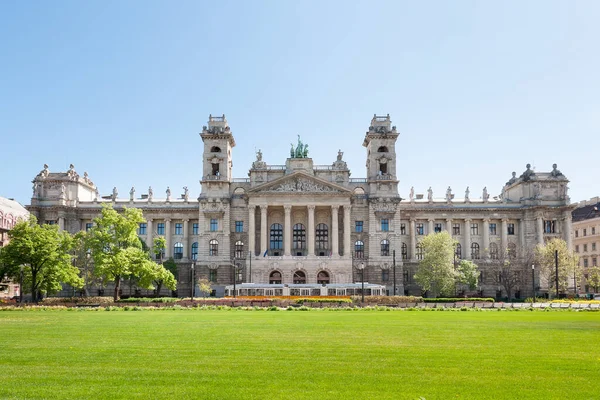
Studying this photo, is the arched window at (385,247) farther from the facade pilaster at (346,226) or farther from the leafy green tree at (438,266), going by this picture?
the leafy green tree at (438,266)

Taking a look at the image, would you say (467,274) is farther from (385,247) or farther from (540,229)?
(540,229)

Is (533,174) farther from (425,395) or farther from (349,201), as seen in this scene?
(425,395)

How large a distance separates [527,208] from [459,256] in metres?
14.7

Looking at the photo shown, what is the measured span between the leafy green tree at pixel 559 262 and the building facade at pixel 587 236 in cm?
2518

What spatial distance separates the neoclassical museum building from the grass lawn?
6259 centimetres

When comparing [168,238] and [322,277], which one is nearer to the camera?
[322,277]

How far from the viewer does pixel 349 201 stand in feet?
299

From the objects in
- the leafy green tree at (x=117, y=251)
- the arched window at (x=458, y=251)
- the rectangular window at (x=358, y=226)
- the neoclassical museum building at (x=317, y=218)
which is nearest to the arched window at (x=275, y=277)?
the neoclassical museum building at (x=317, y=218)

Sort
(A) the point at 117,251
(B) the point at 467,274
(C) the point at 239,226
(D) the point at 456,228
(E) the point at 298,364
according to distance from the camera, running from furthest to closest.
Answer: (D) the point at 456,228 < (C) the point at 239,226 < (B) the point at 467,274 < (A) the point at 117,251 < (E) the point at 298,364

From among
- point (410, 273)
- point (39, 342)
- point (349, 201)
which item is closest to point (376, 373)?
point (39, 342)

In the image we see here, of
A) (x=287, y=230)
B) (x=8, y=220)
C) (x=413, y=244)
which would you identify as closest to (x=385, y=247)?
(x=413, y=244)

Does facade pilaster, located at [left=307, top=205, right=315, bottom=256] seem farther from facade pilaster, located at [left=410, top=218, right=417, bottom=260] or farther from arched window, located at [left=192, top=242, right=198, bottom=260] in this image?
arched window, located at [left=192, top=242, right=198, bottom=260]

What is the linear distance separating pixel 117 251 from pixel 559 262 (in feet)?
216

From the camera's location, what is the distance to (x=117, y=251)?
6931cm
